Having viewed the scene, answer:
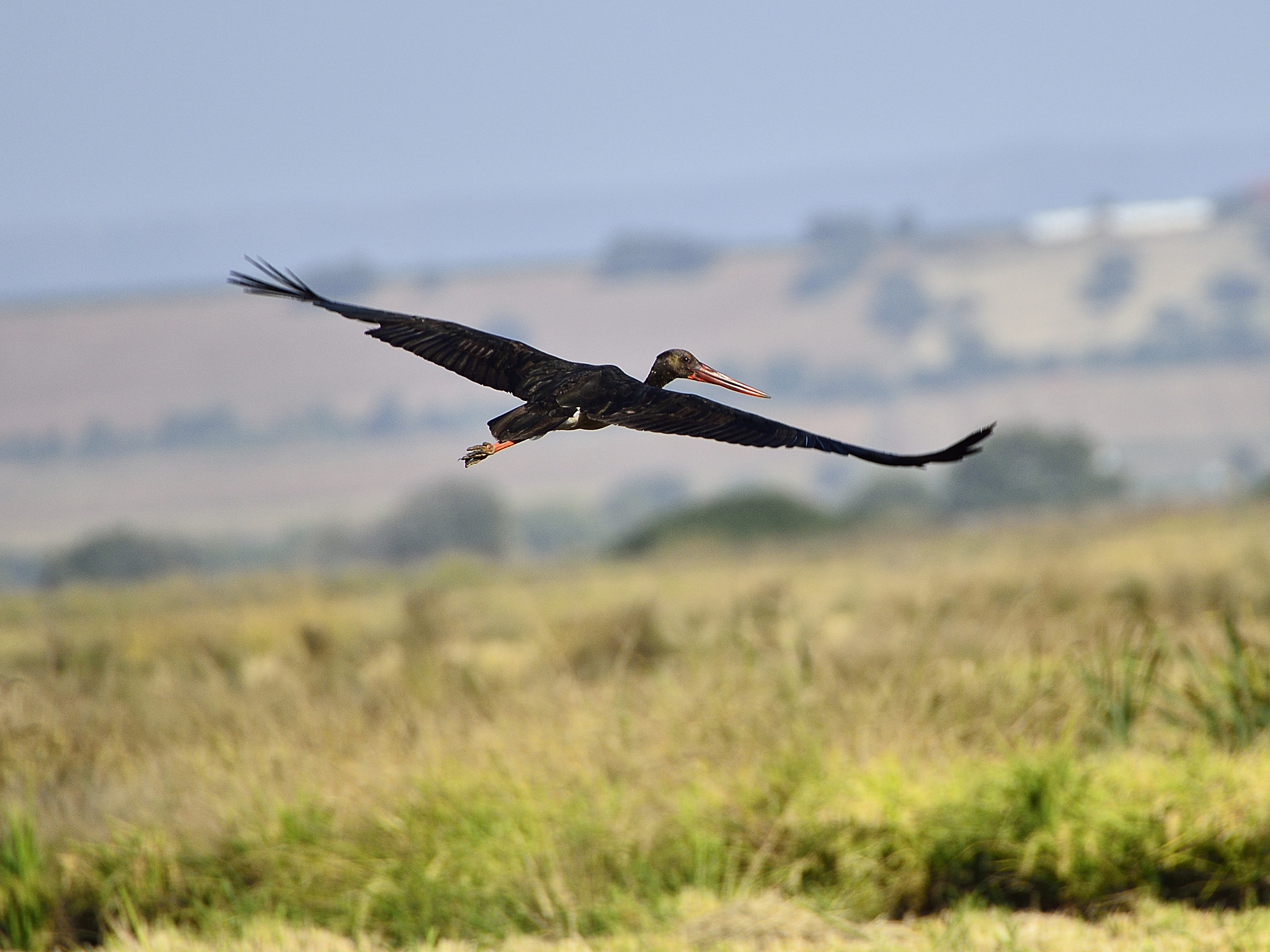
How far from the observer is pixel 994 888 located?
848 centimetres

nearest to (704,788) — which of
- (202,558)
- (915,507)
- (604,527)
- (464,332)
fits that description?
(464,332)

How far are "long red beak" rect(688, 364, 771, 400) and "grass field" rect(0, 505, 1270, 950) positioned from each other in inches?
203

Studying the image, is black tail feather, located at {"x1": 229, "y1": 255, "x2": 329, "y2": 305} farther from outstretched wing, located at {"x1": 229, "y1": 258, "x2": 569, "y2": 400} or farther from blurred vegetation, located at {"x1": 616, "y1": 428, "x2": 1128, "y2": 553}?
blurred vegetation, located at {"x1": 616, "y1": 428, "x2": 1128, "y2": 553}

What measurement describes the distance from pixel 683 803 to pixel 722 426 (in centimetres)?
644

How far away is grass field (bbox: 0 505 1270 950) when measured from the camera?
8.10 meters

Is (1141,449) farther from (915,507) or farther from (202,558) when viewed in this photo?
(202,558)

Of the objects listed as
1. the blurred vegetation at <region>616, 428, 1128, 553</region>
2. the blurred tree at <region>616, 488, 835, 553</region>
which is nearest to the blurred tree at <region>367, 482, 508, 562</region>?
the blurred vegetation at <region>616, 428, 1128, 553</region>

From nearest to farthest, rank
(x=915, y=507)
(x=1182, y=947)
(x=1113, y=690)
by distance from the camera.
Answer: (x=1182, y=947)
(x=1113, y=690)
(x=915, y=507)

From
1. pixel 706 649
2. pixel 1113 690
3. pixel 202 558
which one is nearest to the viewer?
pixel 1113 690

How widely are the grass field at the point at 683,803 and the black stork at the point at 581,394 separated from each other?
16.6 ft

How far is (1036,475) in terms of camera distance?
113 metres

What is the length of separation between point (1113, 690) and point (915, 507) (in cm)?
9750

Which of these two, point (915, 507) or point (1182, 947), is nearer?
point (1182, 947)

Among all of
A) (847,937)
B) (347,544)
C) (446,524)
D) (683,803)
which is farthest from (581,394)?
(446,524)
